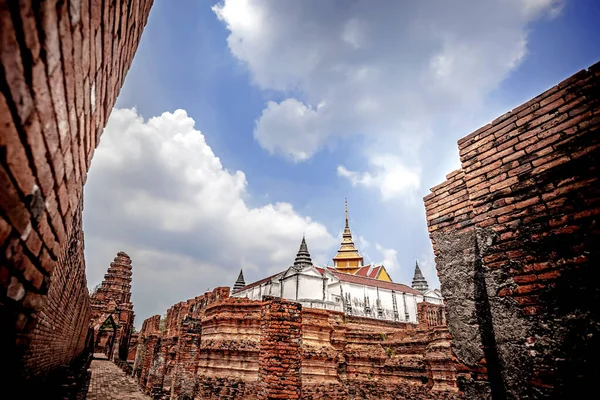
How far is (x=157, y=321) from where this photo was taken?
1086 inches

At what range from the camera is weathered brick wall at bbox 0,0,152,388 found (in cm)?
92

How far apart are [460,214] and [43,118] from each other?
4.49m

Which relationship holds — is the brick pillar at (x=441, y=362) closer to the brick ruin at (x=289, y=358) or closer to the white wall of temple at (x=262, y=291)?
the brick ruin at (x=289, y=358)

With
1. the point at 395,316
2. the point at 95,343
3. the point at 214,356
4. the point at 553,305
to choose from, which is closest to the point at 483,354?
the point at 553,305

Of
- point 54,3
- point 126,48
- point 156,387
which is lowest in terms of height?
point 156,387

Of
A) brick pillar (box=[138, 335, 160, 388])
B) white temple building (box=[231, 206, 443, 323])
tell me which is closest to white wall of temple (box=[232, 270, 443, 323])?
white temple building (box=[231, 206, 443, 323])

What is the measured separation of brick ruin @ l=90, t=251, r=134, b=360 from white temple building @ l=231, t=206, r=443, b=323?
12.0 metres

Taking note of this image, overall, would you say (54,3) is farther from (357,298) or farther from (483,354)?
(357,298)

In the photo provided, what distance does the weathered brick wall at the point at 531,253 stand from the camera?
2.92 meters

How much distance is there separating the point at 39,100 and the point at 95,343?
40.9 meters

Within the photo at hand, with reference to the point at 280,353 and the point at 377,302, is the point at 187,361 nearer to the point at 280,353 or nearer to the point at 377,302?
the point at 280,353

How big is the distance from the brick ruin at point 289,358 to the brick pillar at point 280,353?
0.7 inches

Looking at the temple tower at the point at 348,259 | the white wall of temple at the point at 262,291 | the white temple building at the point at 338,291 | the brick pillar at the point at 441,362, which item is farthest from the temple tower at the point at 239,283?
the brick pillar at the point at 441,362

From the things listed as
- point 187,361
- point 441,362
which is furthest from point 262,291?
point 441,362
